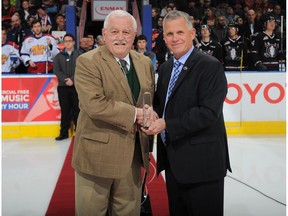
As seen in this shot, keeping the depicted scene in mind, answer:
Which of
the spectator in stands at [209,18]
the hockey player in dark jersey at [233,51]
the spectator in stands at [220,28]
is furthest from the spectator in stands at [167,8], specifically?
the hockey player in dark jersey at [233,51]

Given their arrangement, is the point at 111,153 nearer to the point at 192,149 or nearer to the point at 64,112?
the point at 192,149

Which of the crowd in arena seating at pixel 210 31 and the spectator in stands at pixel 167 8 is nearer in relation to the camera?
the crowd in arena seating at pixel 210 31

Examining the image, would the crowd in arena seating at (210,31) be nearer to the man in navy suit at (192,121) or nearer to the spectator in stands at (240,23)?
the spectator in stands at (240,23)

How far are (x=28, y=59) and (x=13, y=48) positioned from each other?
45 cm

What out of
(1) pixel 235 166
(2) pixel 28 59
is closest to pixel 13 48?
(2) pixel 28 59

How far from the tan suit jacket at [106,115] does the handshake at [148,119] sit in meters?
0.05

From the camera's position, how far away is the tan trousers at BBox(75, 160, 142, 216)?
2.47 meters

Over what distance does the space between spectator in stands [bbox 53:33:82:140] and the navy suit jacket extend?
468 cm

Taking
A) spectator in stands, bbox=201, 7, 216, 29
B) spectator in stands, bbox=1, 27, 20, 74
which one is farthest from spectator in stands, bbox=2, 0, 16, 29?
spectator in stands, bbox=201, 7, 216, 29

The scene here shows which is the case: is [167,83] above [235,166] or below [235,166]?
above

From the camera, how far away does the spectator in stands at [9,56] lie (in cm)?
794

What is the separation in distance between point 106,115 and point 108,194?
0.56 metres

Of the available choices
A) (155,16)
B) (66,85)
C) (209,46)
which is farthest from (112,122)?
(155,16)

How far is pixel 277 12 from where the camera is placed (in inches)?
475
